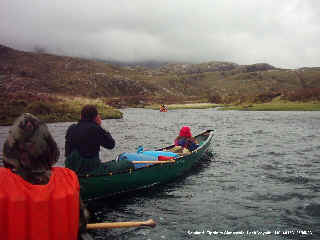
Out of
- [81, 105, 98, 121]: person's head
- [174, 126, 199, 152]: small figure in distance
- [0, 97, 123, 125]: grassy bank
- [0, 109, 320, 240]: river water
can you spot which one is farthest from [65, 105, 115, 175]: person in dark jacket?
[0, 97, 123, 125]: grassy bank

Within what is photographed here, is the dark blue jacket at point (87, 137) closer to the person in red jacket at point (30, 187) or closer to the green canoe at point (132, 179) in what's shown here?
the green canoe at point (132, 179)

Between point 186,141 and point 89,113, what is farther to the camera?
point 186,141

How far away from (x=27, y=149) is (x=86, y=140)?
17.8ft

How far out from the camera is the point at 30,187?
3.79 meters

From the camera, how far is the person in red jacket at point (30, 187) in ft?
12.3

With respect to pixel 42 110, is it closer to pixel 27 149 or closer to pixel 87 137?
pixel 87 137

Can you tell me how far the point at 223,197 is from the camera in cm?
1120

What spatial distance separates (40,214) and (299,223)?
Result: 7750mm

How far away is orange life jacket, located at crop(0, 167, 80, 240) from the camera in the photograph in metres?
3.72

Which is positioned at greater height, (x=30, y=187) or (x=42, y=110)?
(x=30, y=187)

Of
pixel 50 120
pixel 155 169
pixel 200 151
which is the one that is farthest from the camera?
pixel 50 120

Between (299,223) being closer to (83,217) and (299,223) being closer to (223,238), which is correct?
(223,238)

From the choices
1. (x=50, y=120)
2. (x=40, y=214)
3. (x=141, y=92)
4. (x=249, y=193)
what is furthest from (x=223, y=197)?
(x=141, y=92)

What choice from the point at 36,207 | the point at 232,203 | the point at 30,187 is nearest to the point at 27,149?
the point at 30,187
